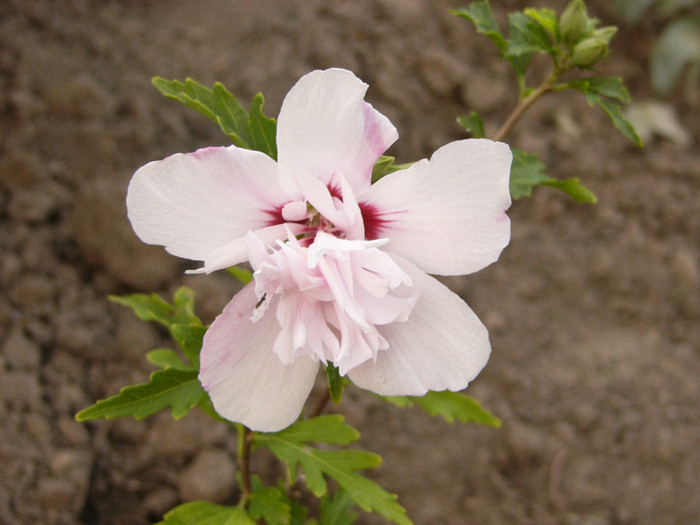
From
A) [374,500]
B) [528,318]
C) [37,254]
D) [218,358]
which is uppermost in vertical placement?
[218,358]

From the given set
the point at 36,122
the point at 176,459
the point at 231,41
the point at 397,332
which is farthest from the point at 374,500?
the point at 231,41

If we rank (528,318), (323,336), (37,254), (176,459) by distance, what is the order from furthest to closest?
1. (528,318)
2. (37,254)
3. (176,459)
4. (323,336)

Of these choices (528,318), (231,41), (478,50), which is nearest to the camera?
(528,318)

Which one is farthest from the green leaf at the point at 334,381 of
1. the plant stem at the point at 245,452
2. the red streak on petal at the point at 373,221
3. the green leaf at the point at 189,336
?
the plant stem at the point at 245,452

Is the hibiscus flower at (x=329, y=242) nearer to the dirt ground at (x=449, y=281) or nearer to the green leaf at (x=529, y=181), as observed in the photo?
the green leaf at (x=529, y=181)

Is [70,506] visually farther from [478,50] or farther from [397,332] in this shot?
[478,50]

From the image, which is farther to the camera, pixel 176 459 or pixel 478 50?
pixel 478 50

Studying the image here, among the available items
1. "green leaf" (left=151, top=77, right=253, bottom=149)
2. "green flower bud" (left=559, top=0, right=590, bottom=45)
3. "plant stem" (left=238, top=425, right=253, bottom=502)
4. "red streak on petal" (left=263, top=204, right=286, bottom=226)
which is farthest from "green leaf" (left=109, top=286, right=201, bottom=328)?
"green flower bud" (left=559, top=0, right=590, bottom=45)
